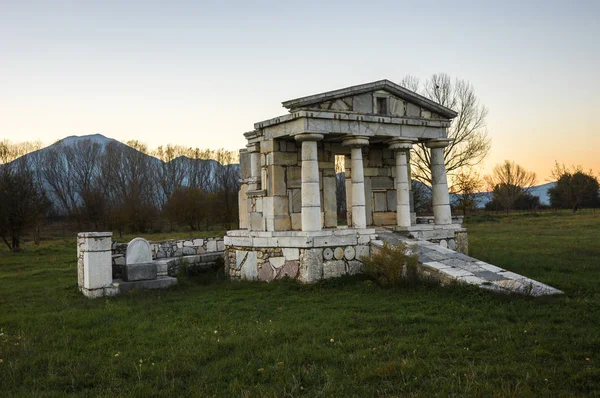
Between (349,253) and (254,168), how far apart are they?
145 inches

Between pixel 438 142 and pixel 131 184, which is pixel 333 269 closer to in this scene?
pixel 438 142

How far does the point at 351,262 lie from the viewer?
1168cm

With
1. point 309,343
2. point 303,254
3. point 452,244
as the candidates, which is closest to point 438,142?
point 452,244

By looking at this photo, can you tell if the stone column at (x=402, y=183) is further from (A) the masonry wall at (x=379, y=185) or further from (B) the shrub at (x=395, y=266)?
(B) the shrub at (x=395, y=266)

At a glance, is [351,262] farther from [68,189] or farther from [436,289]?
[68,189]

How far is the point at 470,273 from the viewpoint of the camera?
31.4ft

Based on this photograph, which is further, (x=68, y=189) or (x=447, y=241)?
(x=68, y=189)

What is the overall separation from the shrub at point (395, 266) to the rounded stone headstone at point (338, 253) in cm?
121

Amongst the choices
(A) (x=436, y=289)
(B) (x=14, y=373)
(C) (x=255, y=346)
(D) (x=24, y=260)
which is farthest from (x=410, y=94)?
(D) (x=24, y=260)

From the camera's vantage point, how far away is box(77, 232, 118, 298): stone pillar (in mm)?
10453

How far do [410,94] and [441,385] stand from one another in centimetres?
972

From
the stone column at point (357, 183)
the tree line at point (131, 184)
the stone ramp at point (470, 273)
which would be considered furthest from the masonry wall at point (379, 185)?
the tree line at point (131, 184)

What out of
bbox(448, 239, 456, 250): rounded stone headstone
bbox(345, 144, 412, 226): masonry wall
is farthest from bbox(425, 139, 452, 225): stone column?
bbox(345, 144, 412, 226): masonry wall

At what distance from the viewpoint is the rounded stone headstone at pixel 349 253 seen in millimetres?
11617
